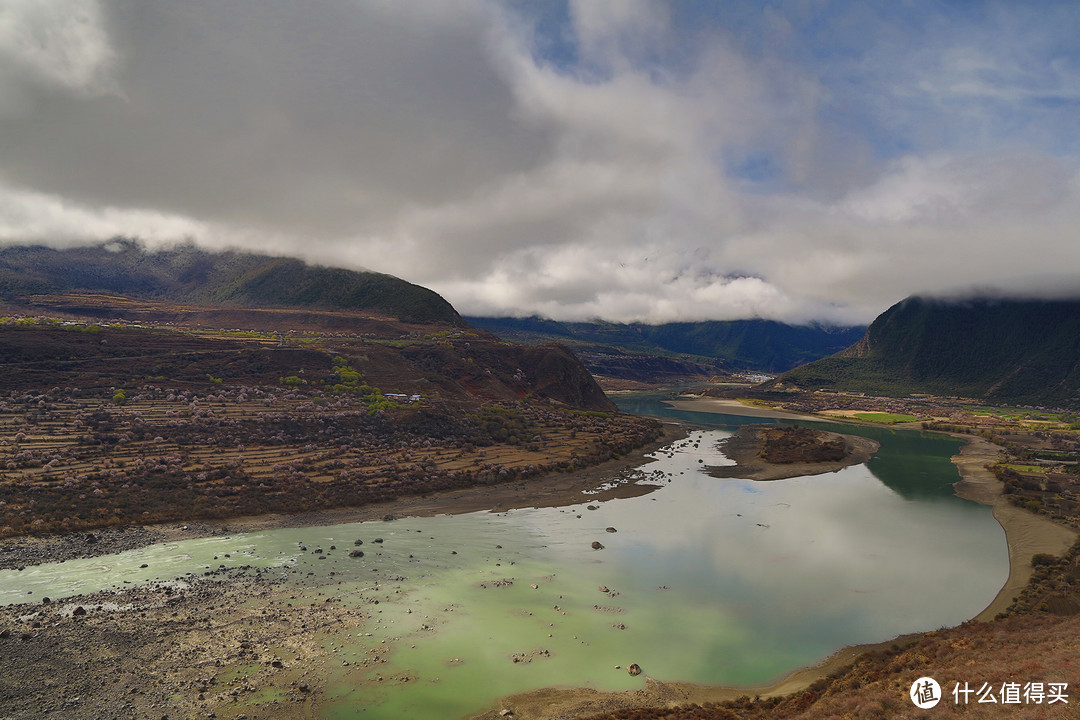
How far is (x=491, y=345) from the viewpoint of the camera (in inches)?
5153

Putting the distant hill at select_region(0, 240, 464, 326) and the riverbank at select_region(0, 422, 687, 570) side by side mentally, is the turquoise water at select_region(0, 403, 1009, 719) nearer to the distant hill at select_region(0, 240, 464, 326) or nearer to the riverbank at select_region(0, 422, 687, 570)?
the riverbank at select_region(0, 422, 687, 570)

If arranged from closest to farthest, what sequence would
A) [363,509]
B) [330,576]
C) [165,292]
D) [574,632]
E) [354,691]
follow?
[354,691], [574,632], [330,576], [363,509], [165,292]

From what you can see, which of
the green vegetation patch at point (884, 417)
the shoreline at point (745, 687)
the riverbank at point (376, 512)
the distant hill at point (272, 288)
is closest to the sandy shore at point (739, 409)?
the green vegetation patch at point (884, 417)

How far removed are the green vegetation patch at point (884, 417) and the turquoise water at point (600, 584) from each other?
99.0 m

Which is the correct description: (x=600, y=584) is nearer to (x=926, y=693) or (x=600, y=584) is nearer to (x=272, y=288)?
(x=926, y=693)

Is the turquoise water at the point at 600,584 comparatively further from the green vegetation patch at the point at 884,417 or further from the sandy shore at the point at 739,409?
the sandy shore at the point at 739,409

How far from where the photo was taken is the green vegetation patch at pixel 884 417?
137625 millimetres

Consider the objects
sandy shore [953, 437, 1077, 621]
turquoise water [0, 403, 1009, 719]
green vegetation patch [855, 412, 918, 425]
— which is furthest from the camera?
green vegetation patch [855, 412, 918, 425]

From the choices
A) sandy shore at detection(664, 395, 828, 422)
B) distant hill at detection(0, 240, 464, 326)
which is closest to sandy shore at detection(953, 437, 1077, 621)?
sandy shore at detection(664, 395, 828, 422)

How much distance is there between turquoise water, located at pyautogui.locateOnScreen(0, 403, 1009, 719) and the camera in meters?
22.2

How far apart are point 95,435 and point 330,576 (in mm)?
33494

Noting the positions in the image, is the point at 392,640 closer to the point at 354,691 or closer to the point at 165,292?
the point at 354,691

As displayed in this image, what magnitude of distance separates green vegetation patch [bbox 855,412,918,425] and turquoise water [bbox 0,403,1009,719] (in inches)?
3896

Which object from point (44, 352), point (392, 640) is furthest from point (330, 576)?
point (44, 352)
